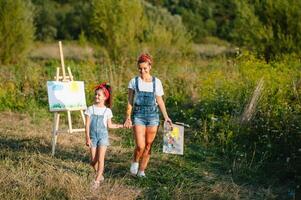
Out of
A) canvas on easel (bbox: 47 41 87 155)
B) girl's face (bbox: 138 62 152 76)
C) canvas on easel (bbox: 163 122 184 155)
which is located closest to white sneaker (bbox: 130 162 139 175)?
canvas on easel (bbox: 163 122 184 155)

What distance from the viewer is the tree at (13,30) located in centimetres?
1788

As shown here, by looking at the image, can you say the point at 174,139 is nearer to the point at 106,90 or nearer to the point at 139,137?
the point at 139,137

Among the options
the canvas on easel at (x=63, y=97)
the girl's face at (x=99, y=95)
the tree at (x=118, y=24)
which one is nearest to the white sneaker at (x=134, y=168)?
the girl's face at (x=99, y=95)

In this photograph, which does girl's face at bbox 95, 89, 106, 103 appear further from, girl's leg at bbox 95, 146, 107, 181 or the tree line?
the tree line

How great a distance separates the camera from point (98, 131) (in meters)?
6.06

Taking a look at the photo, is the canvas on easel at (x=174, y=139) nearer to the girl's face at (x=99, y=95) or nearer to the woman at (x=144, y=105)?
the woman at (x=144, y=105)

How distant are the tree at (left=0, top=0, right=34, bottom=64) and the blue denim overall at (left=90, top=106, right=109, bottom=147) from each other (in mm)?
12822

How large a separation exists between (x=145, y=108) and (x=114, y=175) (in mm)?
1011

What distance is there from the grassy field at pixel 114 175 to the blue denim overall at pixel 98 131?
0.47 metres

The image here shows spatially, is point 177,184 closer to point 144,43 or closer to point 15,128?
point 15,128

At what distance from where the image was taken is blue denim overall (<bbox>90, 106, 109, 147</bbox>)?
605 cm

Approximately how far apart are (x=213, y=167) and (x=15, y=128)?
13.2 ft

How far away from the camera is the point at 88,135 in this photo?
6004 mm

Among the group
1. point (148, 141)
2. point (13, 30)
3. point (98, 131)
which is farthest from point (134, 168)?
point (13, 30)
